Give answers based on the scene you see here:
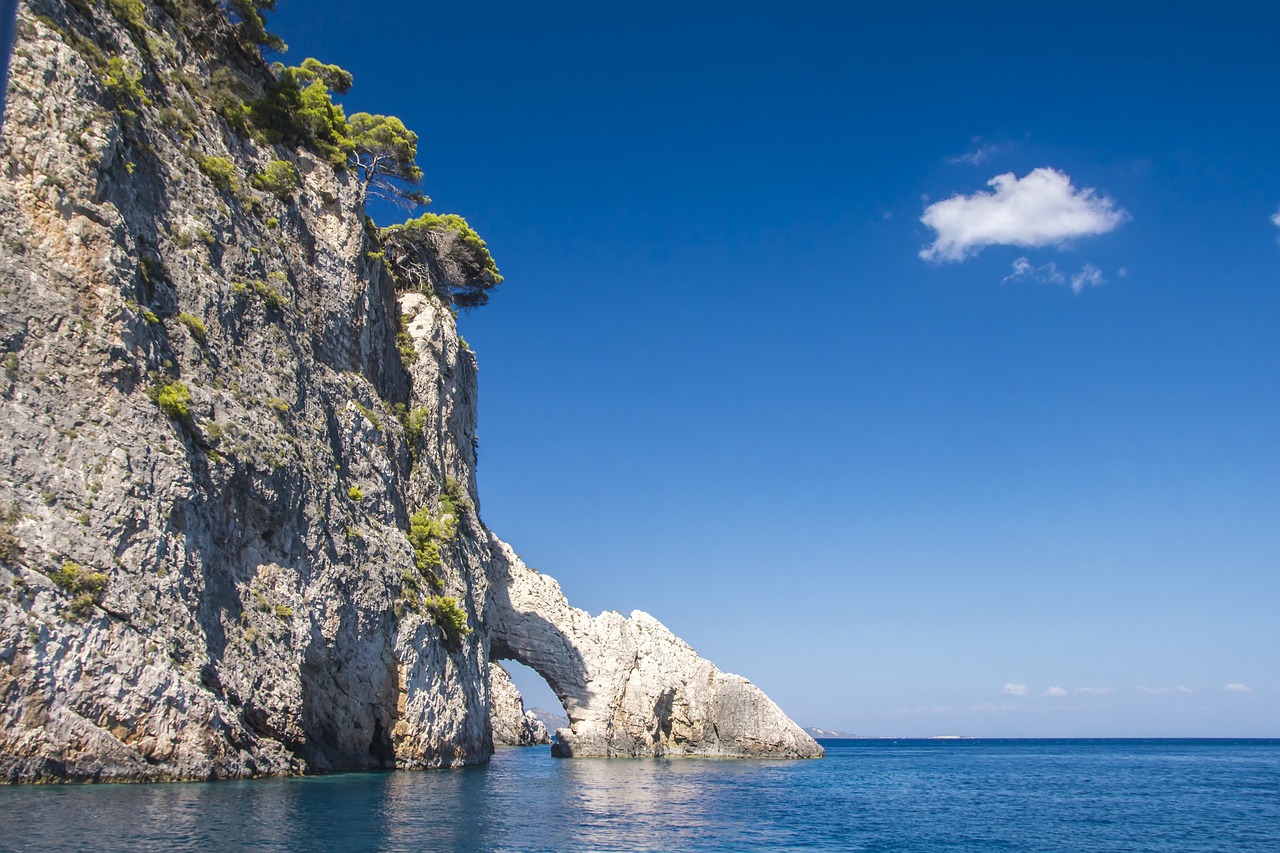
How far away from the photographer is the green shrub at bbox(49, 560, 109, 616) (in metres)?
23.8

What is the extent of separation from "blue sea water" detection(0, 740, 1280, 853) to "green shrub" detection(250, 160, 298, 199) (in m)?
23.3

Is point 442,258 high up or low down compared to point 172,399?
up

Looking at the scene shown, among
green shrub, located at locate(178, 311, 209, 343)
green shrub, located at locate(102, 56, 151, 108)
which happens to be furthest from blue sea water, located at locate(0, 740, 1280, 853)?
green shrub, located at locate(102, 56, 151, 108)

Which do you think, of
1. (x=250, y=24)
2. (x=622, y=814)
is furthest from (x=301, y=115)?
(x=622, y=814)

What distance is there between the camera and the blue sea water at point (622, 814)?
18828mm

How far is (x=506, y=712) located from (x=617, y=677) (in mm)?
48093

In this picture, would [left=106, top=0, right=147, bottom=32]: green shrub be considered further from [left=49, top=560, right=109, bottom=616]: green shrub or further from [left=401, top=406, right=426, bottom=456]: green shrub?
[left=49, top=560, right=109, bottom=616]: green shrub

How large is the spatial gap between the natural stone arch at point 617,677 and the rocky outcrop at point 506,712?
39012 mm

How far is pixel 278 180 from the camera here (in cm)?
3919

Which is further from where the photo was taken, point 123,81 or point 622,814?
point 123,81

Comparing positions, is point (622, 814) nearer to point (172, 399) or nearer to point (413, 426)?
point (172, 399)

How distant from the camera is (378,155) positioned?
49.2 m

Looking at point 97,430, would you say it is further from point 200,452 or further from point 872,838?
point 872,838

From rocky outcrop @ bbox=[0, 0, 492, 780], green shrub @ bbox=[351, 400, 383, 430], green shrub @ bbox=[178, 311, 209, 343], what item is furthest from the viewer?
green shrub @ bbox=[351, 400, 383, 430]
